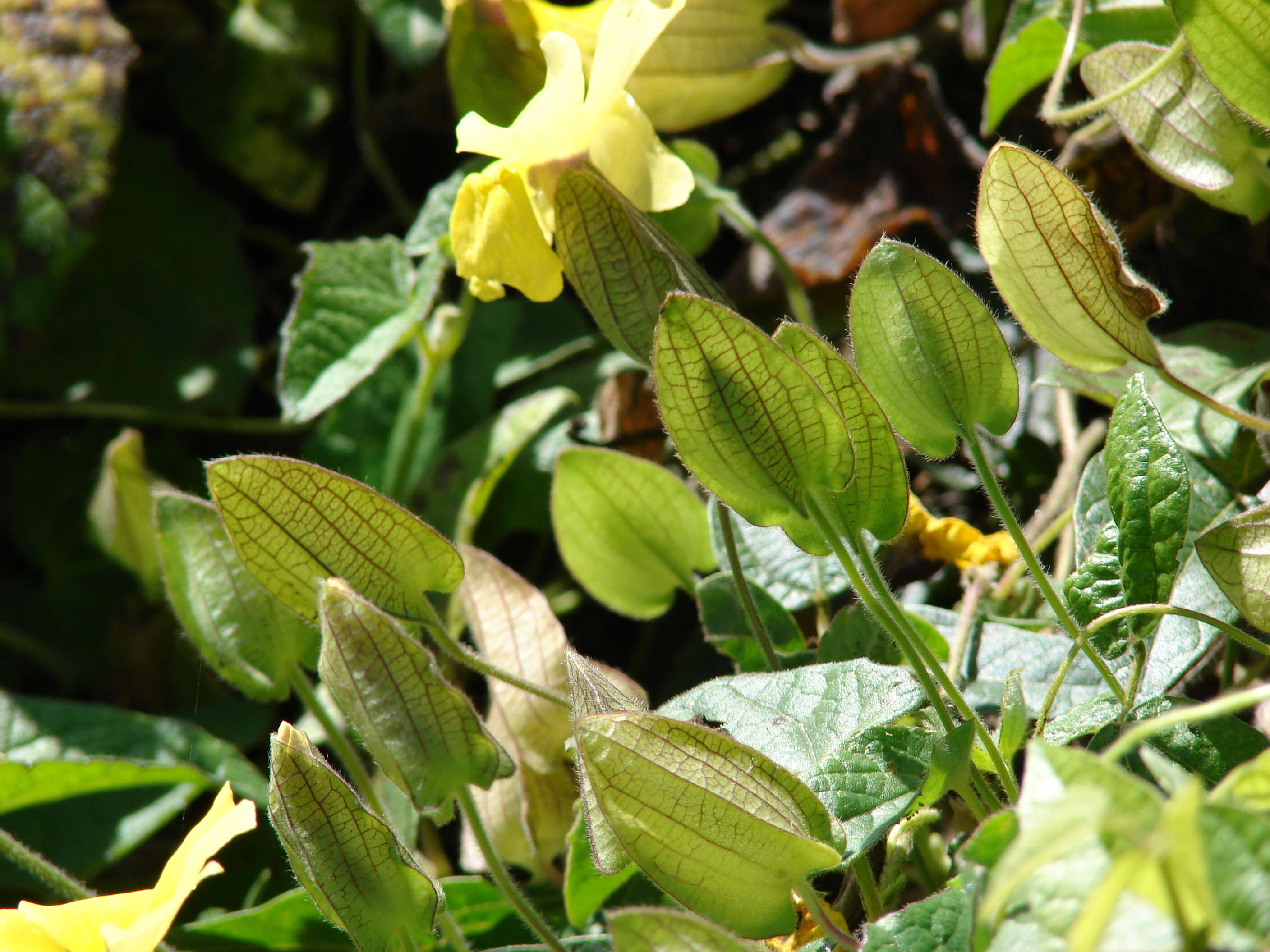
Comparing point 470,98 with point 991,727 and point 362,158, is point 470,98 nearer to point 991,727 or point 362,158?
point 362,158

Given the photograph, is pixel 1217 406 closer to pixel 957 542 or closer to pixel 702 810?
pixel 957 542

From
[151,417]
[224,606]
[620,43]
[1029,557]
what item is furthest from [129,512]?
[1029,557]

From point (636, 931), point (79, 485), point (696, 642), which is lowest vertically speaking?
point (79, 485)

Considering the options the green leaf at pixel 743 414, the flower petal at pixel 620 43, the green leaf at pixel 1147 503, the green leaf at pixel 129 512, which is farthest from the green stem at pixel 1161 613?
the green leaf at pixel 129 512

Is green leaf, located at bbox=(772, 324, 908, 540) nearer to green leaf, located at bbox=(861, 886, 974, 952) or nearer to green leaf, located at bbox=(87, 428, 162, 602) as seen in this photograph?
green leaf, located at bbox=(861, 886, 974, 952)

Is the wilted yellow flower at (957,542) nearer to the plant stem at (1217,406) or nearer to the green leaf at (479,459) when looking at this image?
the plant stem at (1217,406)

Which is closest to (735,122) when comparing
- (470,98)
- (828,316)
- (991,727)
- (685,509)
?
(828,316)
